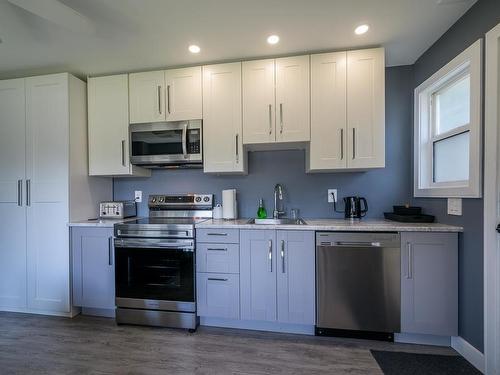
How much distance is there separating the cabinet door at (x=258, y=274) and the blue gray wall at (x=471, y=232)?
1.42 meters

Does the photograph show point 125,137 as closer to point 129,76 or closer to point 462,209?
point 129,76

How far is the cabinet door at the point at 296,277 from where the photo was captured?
2020mm

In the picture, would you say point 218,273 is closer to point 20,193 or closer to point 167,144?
point 167,144

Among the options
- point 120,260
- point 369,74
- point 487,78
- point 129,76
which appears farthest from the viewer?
point 129,76

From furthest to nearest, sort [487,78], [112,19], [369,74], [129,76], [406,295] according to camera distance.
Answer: [129,76]
[369,74]
[406,295]
[112,19]
[487,78]

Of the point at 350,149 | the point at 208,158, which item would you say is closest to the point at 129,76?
the point at 208,158

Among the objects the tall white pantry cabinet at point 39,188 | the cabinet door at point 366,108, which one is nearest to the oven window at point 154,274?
the tall white pantry cabinet at point 39,188

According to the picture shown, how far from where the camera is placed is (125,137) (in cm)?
255

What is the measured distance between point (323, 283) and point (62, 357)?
83.4 inches

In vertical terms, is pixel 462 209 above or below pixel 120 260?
above

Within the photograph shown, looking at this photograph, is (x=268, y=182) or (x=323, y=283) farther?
(x=268, y=182)

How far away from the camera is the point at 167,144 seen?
2486 mm

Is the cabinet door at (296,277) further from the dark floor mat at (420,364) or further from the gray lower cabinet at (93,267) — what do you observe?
the gray lower cabinet at (93,267)

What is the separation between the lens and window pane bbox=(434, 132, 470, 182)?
1.87m
